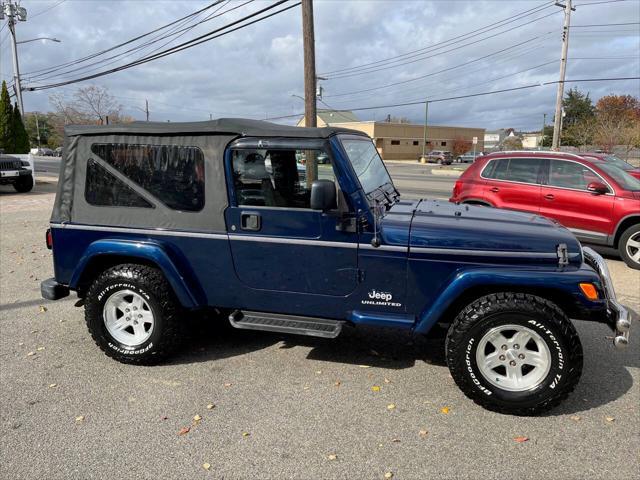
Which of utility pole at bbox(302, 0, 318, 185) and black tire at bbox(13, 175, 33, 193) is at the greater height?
utility pole at bbox(302, 0, 318, 185)

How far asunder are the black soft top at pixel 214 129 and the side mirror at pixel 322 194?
1.37 ft

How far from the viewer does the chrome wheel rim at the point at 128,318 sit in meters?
3.95

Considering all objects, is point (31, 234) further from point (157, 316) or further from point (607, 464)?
point (607, 464)

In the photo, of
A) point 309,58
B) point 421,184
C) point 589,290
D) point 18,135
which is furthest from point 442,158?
point 589,290

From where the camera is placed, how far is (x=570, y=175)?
7.53 meters

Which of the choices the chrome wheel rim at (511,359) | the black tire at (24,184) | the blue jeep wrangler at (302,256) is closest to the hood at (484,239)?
the blue jeep wrangler at (302,256)

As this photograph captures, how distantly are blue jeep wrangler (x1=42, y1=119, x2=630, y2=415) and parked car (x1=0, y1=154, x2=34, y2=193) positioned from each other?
14.1 m

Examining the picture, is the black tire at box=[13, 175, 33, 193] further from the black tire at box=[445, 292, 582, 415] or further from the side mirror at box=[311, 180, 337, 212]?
the black tire at box=[445, 292, 582, 415]

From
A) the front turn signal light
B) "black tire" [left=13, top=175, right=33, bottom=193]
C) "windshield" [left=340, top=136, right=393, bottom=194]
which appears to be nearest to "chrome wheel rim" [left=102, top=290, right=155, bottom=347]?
"windshield" [left=340, top=136, right=393, bottom=194]

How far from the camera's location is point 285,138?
355cm

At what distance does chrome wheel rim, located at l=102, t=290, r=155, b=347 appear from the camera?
3.95 meters

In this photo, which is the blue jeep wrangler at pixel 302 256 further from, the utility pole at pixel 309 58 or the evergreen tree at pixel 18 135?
the evergreen tree at pixel 18 135

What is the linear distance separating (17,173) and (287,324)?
1581 centimetres

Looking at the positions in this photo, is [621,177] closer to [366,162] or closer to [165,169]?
[366,162]
